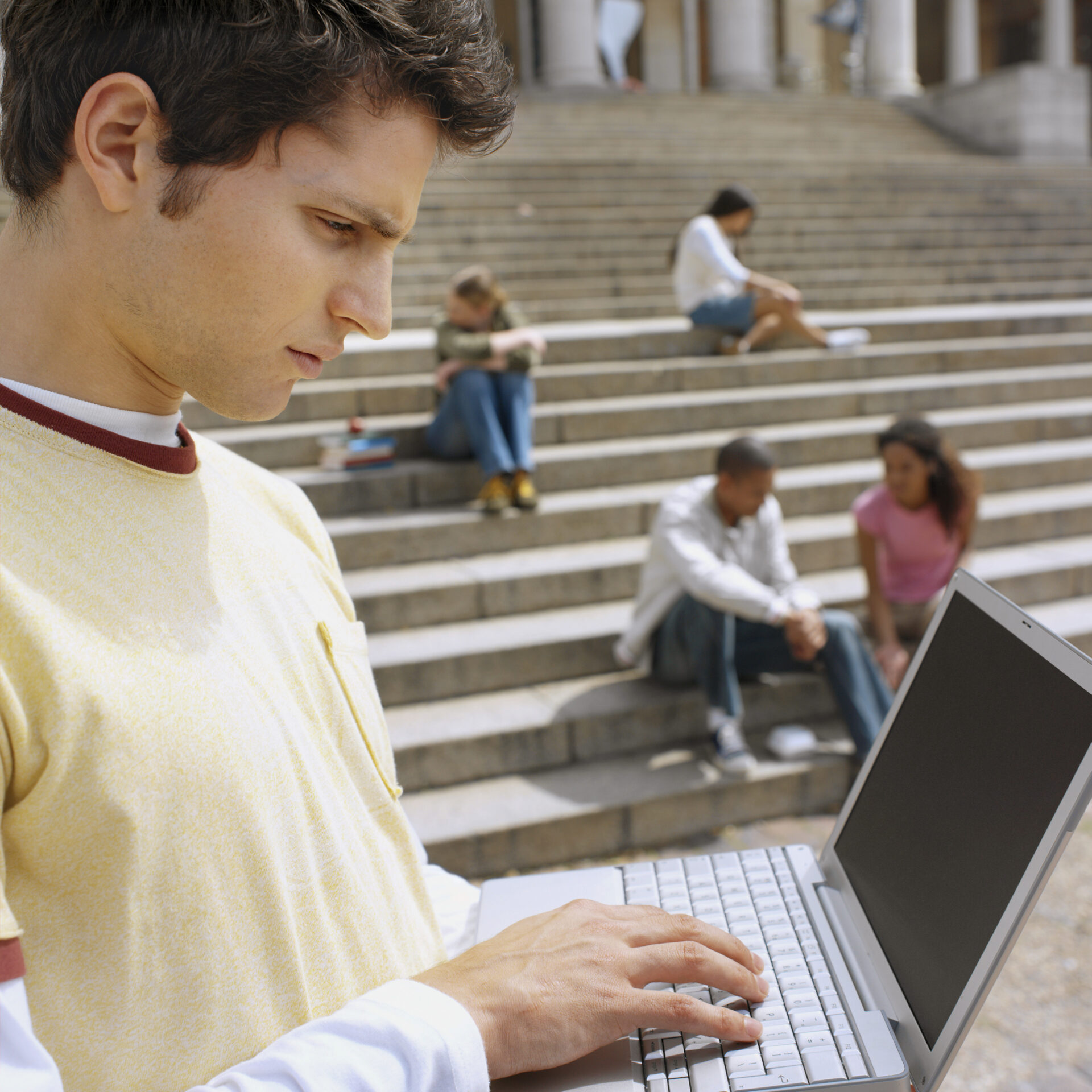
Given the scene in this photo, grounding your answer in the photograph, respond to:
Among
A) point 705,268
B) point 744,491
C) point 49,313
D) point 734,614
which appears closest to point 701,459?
point 744,491

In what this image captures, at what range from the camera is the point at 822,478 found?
18.6 ft

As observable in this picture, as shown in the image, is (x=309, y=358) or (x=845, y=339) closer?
(x=309, y=358)

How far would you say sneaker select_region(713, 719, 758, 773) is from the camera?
3.88 metres

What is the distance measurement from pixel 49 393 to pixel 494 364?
4.37 meters

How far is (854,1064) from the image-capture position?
97 centimetres

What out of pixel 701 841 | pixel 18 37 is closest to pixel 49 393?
pixel 18 37

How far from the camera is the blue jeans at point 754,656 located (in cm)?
401

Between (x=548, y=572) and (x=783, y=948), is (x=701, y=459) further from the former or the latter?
(x=783, y=948)

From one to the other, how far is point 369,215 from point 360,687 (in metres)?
0.51

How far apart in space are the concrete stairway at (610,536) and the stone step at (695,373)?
0.06 ft

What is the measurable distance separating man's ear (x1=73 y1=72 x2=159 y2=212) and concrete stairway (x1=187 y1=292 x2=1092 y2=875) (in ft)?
9.65

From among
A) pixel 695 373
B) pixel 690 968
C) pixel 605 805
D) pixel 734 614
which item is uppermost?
pixel 695 373

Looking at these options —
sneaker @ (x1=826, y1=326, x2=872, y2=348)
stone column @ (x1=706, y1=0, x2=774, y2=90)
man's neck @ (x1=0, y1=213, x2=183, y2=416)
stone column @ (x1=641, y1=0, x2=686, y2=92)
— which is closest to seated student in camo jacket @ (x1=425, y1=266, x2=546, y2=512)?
sneaker @ (x1=826, y1=326, x2=872, y2=348)

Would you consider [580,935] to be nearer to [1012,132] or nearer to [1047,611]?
[1047,611]
